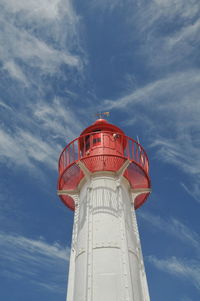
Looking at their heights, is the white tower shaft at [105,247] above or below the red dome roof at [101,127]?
below

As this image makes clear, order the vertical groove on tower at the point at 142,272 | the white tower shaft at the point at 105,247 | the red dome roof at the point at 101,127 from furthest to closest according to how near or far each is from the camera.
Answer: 1. the red dome roof at the point at 101,127
2. the vertical groove on tower at the point at 142,272
3. the white tower shaft at the point at 105,247

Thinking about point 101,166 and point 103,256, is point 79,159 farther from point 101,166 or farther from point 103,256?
point 103,256

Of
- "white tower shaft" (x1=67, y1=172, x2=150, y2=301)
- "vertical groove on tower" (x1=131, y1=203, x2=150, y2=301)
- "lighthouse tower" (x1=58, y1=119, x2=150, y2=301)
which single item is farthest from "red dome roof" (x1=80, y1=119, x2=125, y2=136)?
"vertical groove on tower" (x1=131, y1=203, x2=150, y2=301)

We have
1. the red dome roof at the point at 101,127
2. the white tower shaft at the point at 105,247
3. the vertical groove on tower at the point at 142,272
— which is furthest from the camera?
the red dome roof at the point at 101,127

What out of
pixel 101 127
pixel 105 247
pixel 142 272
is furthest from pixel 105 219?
pixel 101 127

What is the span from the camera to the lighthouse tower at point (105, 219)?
9242 millimetres

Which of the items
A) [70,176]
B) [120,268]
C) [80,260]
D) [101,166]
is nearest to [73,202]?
[70,176]

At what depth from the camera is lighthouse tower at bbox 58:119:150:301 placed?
9.24m

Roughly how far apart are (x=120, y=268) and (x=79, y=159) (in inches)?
217

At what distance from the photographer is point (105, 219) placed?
436 inches

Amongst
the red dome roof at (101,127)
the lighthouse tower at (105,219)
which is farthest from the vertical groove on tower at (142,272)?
the red dome roof at (101,127)

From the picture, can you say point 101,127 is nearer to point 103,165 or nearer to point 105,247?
point 103,165

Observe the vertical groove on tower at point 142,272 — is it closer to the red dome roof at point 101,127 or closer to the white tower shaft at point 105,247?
the white tower shaft at point 105,247

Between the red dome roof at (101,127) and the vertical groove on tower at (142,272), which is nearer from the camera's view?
the vertical groove on tower at (142,272)
